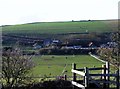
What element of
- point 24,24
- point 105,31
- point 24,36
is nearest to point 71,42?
point 105,31

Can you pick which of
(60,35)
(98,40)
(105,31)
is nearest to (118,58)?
(98,40)

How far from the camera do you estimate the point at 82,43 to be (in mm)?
104125

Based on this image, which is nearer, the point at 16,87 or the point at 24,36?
the point at 16,87

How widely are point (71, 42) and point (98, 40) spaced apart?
818 centimetres

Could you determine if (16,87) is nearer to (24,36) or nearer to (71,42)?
(71,42)

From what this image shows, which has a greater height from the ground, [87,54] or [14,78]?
[14,78]

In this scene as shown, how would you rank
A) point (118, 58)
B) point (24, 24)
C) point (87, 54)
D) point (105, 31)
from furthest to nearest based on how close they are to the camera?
point (24, 24), point (105, 31), point (87, 54), point (118, 58)

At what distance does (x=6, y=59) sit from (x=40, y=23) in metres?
152

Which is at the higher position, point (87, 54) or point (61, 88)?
point (61, 88)

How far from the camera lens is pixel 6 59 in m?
26.2

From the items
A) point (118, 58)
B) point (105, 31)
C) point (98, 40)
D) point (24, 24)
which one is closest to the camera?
point (118, 58)

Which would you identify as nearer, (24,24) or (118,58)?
(118,58)

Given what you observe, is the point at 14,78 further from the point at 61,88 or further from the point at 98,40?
the point at 98,40

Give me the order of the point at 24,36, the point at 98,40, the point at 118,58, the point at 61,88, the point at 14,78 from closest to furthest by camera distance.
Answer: the point at 61,88
the point at 14,78
the point at 118,58
the point at 98,40
the point at 24,36
